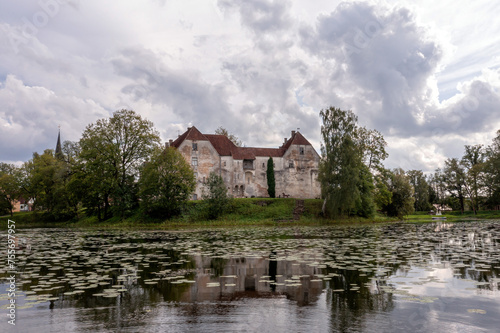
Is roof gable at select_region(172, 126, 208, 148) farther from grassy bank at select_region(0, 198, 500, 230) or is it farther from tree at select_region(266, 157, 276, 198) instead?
grassy bank at select_region(0, 198, 500, 230)

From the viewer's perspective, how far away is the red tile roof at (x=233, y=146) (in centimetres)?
5806

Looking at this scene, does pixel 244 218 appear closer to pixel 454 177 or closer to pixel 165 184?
pixel 165 184

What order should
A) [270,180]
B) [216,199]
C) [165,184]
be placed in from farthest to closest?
[270,180], [165,184], [216,199]

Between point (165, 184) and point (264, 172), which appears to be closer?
point (165, 184)

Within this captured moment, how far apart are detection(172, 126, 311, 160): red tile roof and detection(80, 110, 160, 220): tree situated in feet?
31.7

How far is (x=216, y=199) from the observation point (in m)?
43.6

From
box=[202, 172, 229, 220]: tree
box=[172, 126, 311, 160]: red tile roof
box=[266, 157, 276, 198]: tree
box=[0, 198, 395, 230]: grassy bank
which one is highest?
box=[172, 126, 311, 160]: red tile roof

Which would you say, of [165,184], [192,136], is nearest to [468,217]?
[192,136]

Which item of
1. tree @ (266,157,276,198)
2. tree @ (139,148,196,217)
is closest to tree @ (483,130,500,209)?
tree @ (266,157,276,198)

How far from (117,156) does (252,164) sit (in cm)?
2513

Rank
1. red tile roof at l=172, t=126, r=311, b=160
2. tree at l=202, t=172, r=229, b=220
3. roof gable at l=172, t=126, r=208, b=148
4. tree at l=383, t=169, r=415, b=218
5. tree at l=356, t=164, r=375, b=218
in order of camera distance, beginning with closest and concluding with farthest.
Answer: tree at l=202, t=172, r=229, b=220, tree at l=356, t=164, r=375, b=218, tree at l=383, t=169, r=415, b=218, roof gable at l=172, t=126, r=208, b=148, red tile roof at l=172, t=126, r=311, b=160

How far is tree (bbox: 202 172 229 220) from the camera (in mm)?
43531

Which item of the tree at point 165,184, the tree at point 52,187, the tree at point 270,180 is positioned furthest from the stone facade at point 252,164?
the tree at point 52,187

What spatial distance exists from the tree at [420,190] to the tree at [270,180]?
148 feet
